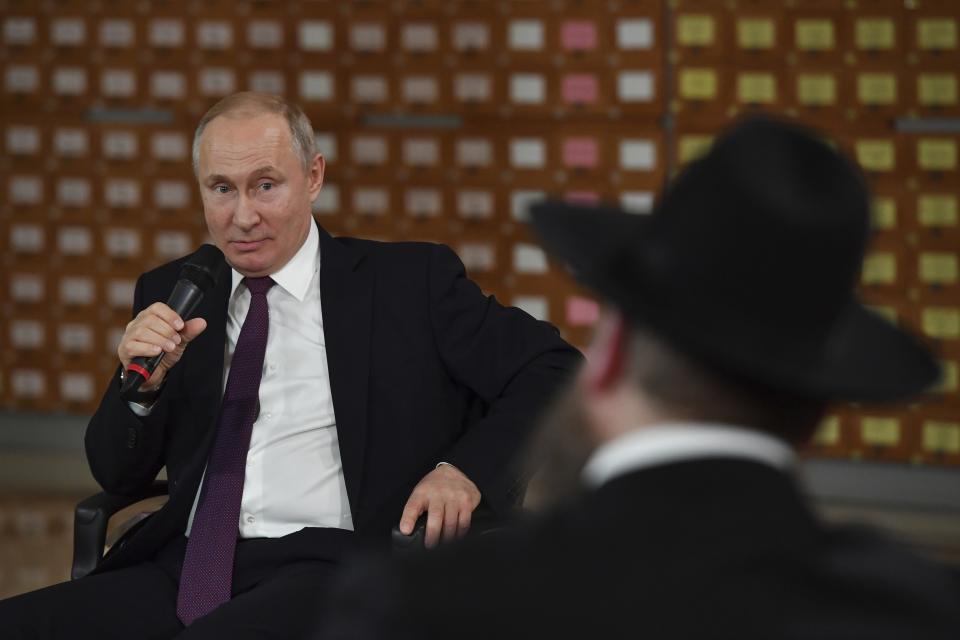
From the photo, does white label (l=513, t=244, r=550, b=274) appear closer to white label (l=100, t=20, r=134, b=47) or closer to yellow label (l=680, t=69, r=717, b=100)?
yellow label (l=680, t=69, r=717, b=100)

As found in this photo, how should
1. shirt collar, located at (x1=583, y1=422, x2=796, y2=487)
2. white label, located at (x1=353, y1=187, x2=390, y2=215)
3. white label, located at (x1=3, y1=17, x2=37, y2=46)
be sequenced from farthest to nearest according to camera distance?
white label, located at (x1=3, y1=17, x2=37, y2=46) < white label, located at (x1=353, y1=187, x2=390, y2=215) < shirt collar, located at (x1=583, y1=422, x2=796, y2=487)

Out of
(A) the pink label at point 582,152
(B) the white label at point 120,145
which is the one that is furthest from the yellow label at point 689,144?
(B) the white label at point 120,145

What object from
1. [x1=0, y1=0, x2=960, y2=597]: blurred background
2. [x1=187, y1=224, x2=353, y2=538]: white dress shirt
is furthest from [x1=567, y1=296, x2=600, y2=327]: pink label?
[x1=187, y1=224, x2=353, y2=538]: white dress shirt

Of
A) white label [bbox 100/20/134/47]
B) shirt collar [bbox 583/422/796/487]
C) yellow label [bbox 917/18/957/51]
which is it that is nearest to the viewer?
shirt collar [bbox 583/422/796/487]

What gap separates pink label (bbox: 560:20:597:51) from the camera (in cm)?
600

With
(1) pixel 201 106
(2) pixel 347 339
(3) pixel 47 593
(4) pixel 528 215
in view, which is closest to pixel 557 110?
(1) pixel 201 106

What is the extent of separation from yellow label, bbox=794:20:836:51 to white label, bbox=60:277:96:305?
3949 millimetres

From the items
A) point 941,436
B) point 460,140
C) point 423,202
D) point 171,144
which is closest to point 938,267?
point 941,436

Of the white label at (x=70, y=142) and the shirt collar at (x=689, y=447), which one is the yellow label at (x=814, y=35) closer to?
the white label at (x=70, y=142)

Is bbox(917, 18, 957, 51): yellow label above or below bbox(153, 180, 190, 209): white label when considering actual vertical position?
above

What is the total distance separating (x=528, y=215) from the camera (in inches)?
51.1

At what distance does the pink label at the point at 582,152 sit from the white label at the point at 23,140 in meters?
2.94

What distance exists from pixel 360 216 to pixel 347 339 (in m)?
3.64

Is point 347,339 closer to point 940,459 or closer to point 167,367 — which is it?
point 167,367
